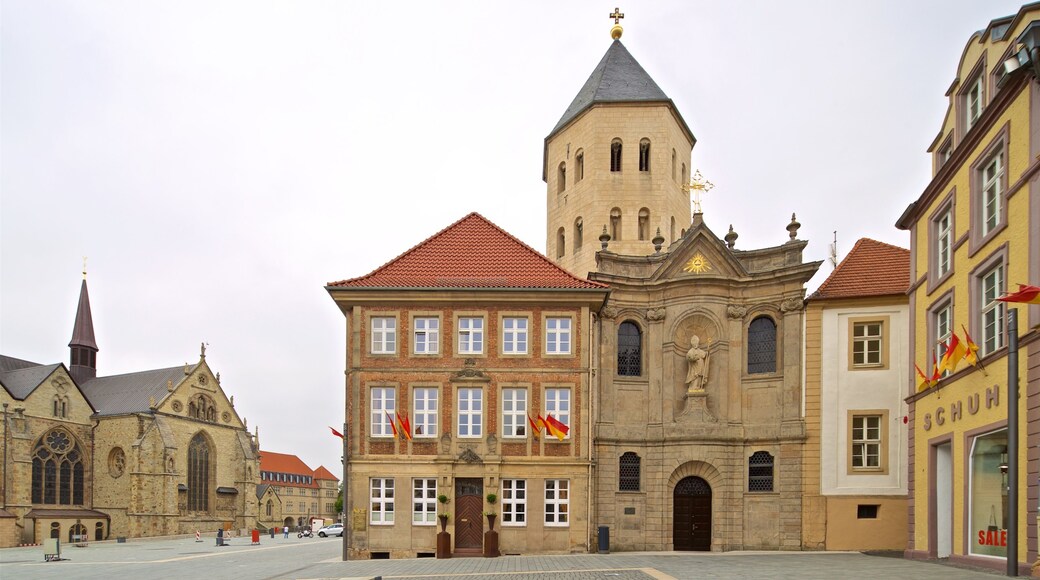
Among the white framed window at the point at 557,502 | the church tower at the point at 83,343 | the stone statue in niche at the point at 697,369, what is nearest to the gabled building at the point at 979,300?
the stone statue in niche at the point at 697,369

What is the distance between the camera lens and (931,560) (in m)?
23.3

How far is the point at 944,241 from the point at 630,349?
41.8 ft

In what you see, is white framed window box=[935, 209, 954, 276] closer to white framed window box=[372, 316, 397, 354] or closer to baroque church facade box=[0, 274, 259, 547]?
white framed window box=[372, 316, 397, 354]

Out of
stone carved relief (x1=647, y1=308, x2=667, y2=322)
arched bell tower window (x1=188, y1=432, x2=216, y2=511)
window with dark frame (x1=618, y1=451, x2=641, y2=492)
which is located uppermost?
stone carved relief (x1=647, y1=308, x2=667, y2=322)

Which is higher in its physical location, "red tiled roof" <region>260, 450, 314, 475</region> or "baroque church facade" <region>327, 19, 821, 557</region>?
"baroque church facade" <region>327, 19, 821, 557</region>

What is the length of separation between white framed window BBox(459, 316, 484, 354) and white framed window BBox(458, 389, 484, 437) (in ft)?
4.87

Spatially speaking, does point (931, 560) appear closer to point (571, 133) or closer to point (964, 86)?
point (964, 86)

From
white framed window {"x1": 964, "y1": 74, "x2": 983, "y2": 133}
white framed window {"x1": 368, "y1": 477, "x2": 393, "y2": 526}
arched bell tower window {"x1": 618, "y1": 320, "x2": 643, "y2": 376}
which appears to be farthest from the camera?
arched bell tower window {"x1": 618, "y1": 320, "x2": 643, "y2": 376}

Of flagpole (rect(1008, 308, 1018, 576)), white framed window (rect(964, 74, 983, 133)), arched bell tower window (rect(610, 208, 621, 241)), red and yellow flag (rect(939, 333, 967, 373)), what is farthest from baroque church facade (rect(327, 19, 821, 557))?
flagpole (rect(1008, 308, 1018, 576))

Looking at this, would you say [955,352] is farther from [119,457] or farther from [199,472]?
[199,472]

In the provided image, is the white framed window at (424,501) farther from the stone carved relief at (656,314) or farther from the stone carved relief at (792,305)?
the stone carved relief at (792,305)

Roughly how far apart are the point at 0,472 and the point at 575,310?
53086mm

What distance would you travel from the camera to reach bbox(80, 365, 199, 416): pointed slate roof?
243ft

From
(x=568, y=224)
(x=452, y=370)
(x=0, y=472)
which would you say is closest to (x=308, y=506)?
(x=0, y=472)
